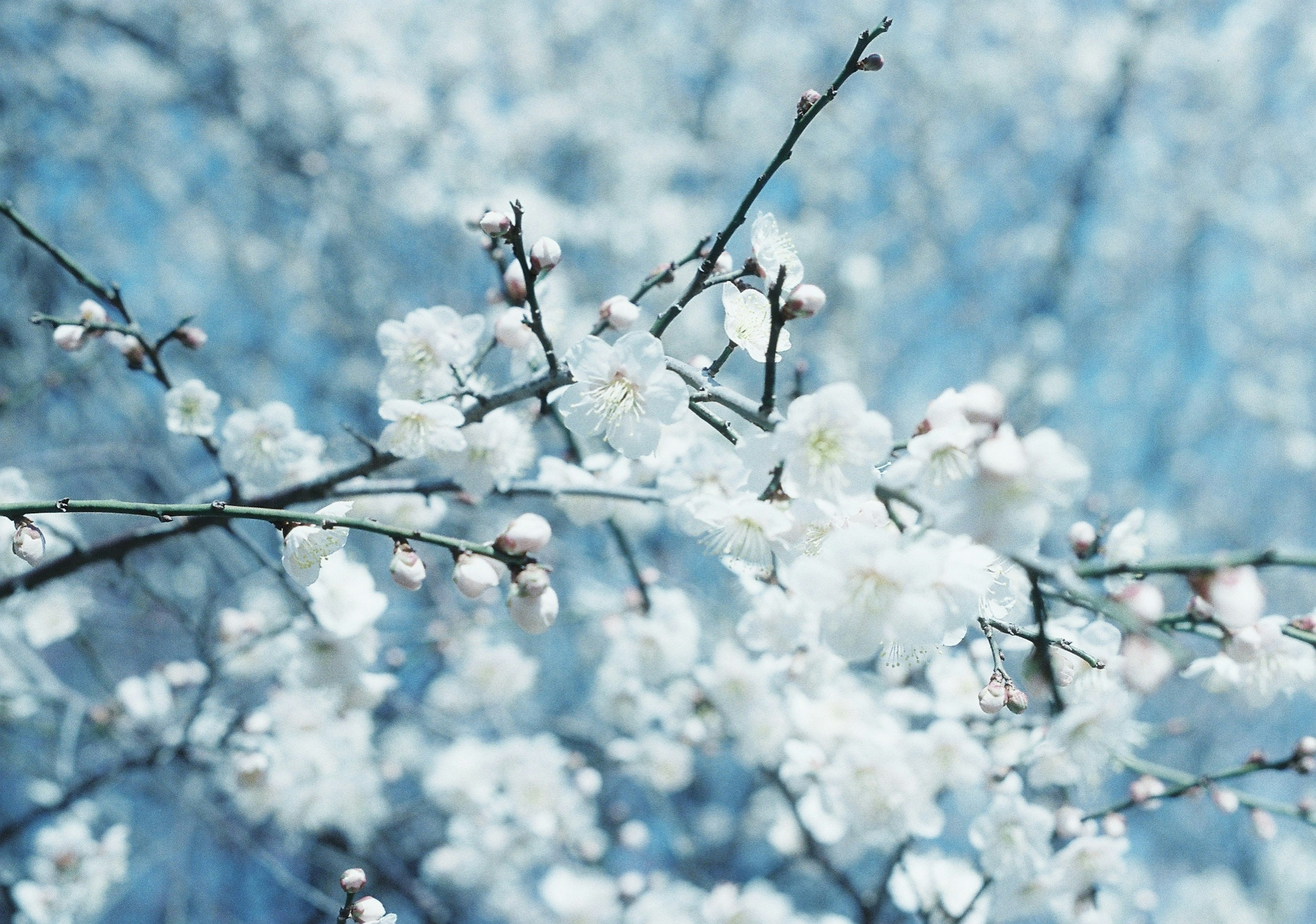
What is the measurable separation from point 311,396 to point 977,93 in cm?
636

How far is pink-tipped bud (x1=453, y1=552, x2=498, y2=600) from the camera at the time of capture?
1213mm

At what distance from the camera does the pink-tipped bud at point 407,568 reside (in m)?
1.27

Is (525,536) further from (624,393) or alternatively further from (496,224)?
(496,224)

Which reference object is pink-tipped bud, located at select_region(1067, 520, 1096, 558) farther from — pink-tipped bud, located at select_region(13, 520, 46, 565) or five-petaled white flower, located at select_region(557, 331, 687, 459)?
pink-tipped bud, located at select_region(13, 520, 46, 565)

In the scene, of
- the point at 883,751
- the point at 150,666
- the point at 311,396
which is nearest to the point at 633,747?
the point at 883,751

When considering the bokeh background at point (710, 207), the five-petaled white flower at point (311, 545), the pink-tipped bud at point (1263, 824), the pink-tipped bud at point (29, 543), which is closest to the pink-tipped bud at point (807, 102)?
the five-petaled white flower at point (311, 545)

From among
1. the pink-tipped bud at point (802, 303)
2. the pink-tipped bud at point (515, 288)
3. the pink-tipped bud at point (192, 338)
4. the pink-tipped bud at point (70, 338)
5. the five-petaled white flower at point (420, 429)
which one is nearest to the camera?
the pink-tipped bud at point (802, 303)

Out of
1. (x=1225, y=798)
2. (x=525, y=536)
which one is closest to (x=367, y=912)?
(x=525, y=536)

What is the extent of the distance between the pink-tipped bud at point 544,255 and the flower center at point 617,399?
25cm

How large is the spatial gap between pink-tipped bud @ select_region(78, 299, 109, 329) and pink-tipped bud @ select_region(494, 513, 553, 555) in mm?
1077

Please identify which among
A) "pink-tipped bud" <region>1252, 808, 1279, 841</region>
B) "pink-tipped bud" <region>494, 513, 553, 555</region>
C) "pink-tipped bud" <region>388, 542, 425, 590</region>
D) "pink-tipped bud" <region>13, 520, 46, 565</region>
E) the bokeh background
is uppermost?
the bokeh background

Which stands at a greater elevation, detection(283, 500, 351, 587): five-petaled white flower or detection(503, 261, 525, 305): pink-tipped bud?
detection(503, 261, 525, 305): pink-tipped bud

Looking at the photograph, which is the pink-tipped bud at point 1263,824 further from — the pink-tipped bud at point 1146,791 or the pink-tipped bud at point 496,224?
the pink-tipped bud at point 496,224

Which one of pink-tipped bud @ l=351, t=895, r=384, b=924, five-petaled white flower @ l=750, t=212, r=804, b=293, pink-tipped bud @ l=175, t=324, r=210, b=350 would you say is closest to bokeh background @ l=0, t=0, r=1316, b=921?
pink-tipped bud @ l=175, t=324, r=210, b=350
